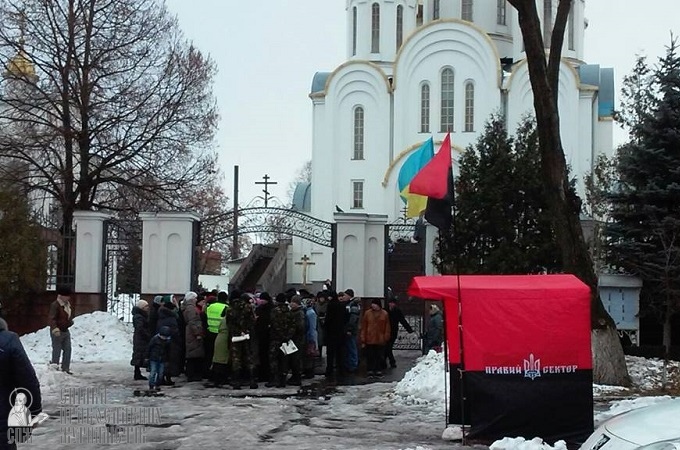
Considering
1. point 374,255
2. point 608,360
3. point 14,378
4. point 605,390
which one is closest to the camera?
point 14,378

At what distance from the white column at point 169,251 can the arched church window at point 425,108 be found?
25.8 metres

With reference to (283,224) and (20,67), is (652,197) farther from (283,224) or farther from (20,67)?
(20,67)

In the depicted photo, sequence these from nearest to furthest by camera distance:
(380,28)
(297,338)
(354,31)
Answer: (297,338)
(380,28)
(354,31)

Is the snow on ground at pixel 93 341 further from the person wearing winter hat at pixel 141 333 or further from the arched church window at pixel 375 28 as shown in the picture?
the arched church window at pixel 375 28

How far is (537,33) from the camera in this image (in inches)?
656

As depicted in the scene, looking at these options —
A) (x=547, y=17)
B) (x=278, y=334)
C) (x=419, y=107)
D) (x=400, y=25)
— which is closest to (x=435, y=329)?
(x=278, y=334)

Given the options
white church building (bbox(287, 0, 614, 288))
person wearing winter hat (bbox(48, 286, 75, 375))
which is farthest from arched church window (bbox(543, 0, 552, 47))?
person wearing winter hat (bbox(48, 286, 75, 375))

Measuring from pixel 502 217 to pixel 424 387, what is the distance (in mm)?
8954

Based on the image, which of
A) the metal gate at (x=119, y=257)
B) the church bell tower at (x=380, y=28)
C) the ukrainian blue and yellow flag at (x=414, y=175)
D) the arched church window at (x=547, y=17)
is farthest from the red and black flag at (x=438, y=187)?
the church bell tower at (x=380, y=28)

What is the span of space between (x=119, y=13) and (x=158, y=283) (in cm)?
828

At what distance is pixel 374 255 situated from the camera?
25.2 metres

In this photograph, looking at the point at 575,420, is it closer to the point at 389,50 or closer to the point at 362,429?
the point at 362,429

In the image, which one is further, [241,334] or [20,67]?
[20,67]

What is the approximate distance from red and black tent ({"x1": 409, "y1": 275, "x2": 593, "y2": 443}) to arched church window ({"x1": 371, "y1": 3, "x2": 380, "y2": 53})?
44461mm
